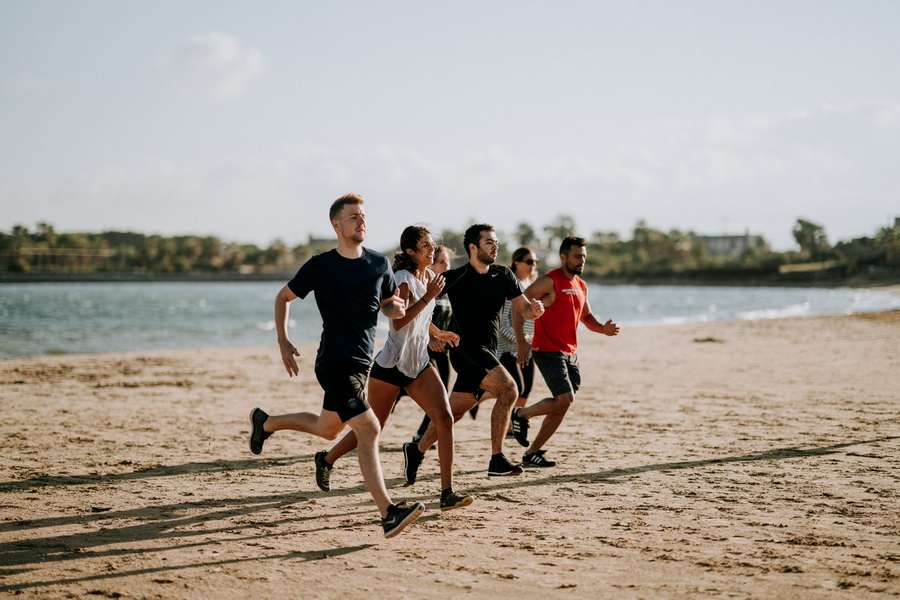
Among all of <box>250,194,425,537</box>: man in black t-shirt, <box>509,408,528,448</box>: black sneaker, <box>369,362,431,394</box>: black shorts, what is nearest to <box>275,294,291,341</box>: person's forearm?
<box>250,194,425,537</box>: man in black t-shirt

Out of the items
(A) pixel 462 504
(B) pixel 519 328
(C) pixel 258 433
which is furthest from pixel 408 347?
(B) pixel 519 328

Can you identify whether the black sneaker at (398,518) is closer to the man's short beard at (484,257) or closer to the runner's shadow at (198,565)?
the runner's shadow at (198,565)

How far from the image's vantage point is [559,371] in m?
7.80

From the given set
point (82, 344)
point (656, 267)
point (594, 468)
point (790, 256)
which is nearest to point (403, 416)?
point (594, 468)

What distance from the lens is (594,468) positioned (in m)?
7.78

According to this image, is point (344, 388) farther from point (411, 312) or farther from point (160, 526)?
point (160, 526)

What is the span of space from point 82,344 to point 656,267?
172 metres

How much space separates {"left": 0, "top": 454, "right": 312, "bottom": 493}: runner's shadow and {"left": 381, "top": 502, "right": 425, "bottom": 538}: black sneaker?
3.19 metres

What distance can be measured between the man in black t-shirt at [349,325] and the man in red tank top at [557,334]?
8.28 feet

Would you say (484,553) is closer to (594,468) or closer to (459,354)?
(459,354)

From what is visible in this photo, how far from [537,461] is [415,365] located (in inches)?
86.7

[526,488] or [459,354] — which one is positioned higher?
[459,354]

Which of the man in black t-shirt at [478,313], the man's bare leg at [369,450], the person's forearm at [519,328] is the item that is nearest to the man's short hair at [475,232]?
the man in black t-shirt at [478,313]

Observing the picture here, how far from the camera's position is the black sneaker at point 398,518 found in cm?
514
